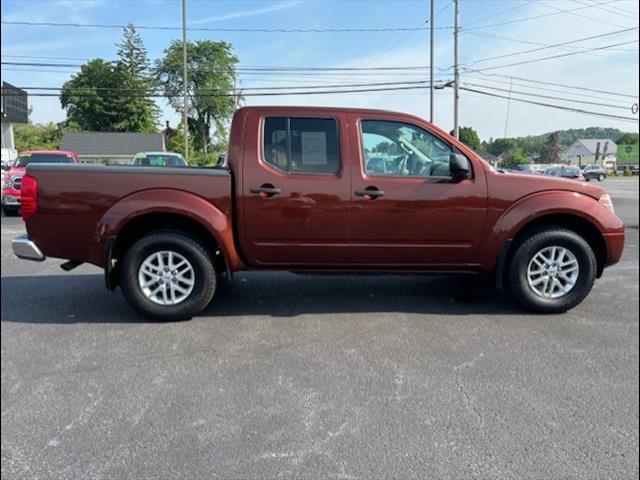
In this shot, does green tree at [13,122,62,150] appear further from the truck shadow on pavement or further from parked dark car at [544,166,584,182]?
parked dark car at [544,166,584,182]

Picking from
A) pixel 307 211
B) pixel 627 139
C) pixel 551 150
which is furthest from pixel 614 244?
pixel 307 211

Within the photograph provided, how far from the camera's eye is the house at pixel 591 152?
291 cm

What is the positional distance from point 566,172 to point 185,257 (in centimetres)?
319

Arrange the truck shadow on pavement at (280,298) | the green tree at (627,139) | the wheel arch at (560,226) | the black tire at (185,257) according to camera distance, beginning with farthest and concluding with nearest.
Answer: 1. the truck shadow on pavement at (280,298)
2. the wheel arch at (560,226)
3. the black tire at (185,257)
4. the green tree at (627,139)

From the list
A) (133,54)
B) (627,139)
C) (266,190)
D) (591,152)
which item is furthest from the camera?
(266,190)

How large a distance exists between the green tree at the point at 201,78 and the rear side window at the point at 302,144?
113cm

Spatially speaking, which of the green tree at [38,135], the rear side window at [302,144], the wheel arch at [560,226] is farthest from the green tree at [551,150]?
the green tree at [38,135]

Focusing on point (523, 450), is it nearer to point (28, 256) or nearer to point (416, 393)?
point (416, 393)

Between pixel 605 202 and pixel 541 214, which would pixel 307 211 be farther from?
pixel 605 202

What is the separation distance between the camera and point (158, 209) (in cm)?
380

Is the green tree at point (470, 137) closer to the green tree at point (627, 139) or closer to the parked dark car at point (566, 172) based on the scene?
the parked dark car at point (566, 172)

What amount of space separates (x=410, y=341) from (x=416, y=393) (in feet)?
2.68

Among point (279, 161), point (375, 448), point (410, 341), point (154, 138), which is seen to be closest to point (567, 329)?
point (410, 341)

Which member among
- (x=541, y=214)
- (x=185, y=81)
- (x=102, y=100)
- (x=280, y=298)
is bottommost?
(x=280, y=298)
